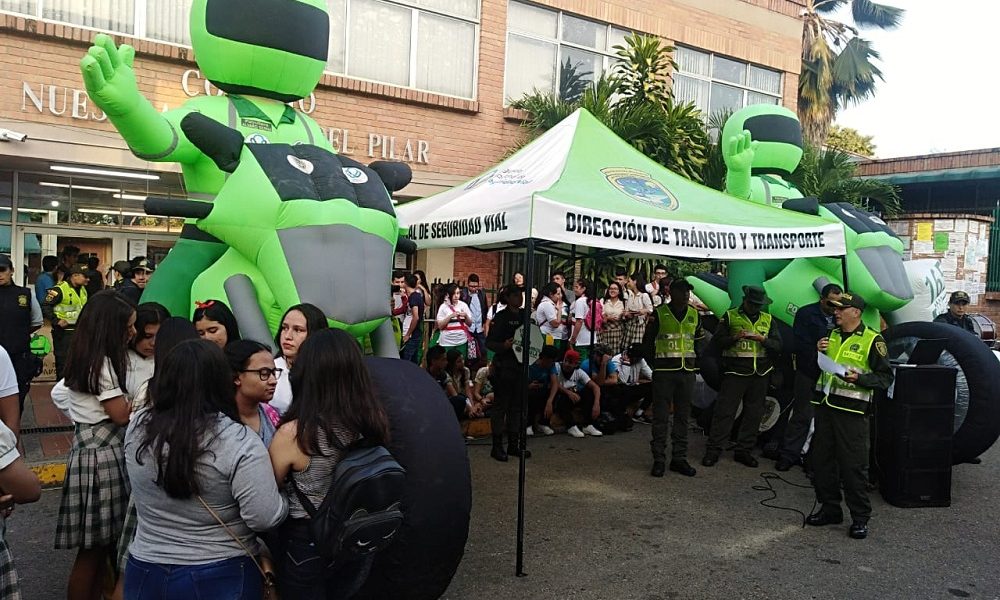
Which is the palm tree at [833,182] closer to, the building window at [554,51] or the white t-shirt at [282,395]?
the building window at [554,51]

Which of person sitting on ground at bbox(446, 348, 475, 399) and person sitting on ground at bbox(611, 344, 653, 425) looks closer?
person sitting on ground at bbox(446, 348, 475, 399)

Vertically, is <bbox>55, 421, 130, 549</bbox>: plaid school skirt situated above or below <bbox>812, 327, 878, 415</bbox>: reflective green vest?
below

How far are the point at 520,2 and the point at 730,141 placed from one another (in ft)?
24.3

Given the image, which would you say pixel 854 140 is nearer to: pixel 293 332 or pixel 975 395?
pixel 975 395

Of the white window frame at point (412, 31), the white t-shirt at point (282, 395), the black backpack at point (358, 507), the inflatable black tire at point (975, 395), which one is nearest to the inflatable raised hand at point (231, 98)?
the white t-shirt at point (282, 395)

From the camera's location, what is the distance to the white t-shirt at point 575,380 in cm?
795

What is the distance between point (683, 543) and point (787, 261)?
3.53 metres

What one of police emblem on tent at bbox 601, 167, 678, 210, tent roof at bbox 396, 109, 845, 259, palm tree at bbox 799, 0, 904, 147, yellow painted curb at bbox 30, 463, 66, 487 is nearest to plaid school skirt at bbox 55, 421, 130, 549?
tent roof at bbox 396, 109, 845, 259

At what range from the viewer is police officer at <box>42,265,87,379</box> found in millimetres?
7637

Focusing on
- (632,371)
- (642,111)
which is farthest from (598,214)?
(642,111)

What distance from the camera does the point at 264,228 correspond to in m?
3.80

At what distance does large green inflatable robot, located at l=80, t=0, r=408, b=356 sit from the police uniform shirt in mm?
3194

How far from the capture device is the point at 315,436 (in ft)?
7.66

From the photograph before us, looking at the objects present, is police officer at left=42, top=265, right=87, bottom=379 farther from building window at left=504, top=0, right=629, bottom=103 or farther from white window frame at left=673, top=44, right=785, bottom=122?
white window frame at left=673, top=44, right=785, bottom=122
